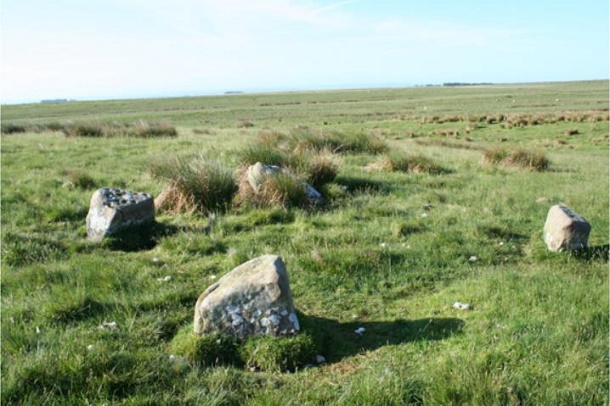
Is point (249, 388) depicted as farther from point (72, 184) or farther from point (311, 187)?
point (72, 184)

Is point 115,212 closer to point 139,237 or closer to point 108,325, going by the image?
point 139,237

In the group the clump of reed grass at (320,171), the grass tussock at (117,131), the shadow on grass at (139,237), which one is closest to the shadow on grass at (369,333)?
the shadow on grass at (139,237)

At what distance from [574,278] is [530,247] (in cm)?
150

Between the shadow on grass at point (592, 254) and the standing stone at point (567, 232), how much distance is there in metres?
0.09

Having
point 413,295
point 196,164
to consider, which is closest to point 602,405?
point 413,295

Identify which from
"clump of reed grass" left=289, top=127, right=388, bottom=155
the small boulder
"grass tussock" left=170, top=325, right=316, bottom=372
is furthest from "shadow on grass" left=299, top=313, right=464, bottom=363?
"clump of reed grass" left=289, top=127, right=388, bottom=155

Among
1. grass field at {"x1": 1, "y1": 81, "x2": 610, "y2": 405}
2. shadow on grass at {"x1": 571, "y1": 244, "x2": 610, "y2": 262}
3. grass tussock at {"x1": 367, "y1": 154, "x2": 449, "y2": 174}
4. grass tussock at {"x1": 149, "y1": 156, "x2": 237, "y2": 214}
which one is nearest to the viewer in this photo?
grass field at {"x1": 1, "y1": 81, "x2": 610, "y2": 405}

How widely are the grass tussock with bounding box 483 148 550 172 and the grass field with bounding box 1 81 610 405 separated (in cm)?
347

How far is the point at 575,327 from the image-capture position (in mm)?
4875

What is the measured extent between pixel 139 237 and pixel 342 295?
387 cm

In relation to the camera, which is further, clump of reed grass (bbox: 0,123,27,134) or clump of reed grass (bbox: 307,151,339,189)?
clump of reed grass (bbox: 0,123,27,134)

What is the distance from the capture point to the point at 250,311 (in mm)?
4848

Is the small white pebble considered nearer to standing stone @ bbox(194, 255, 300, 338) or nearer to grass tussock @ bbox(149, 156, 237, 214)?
standing stone @ bbox(194, 255, 300, 338)

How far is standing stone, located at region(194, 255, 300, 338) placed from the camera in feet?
15.9
